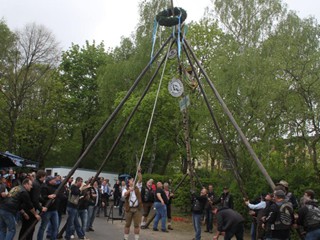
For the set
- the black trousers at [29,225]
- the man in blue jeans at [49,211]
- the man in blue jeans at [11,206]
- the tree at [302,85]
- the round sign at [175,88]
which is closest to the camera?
the man in blue jeans at [11,206]

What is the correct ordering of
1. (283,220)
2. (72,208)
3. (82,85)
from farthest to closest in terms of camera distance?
(82,85), (72,208), (283,220)

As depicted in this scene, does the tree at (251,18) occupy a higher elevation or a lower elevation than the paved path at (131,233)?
higher

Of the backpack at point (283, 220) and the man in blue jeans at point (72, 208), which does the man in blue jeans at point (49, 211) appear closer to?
the man in blue jeans at point (72, 208)

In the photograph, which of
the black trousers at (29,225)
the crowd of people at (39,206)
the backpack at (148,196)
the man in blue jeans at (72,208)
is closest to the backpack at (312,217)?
the crowd of people at (39,206)

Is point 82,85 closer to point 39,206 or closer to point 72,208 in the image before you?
point 72,208

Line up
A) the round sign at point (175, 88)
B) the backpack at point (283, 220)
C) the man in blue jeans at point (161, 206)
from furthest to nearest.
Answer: the man in blue jeans at point (161, 206)
the round sign at point (175, 88)
the backpack at point (283, 220)

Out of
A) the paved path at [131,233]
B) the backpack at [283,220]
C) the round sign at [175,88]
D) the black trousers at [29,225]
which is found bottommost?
the paved path at [131,233]

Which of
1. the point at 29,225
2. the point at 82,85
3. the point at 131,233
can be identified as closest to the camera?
the point at 29,225

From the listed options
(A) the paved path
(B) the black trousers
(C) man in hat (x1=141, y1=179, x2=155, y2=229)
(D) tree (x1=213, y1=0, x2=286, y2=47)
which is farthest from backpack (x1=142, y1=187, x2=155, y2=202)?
(D) tree (x1=213, y1=0, x2=286, y2=47)

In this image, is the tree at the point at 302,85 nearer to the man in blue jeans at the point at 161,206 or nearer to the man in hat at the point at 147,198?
the man in blue jeans at the point at 161,206

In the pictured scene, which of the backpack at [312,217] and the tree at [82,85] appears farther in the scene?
the tree at [82,85]

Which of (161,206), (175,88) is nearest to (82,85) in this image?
(161,206)

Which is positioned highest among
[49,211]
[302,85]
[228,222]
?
[302,85]

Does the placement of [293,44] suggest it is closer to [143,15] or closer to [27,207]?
[27,207]
